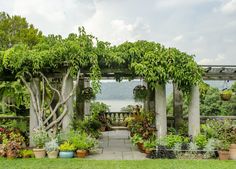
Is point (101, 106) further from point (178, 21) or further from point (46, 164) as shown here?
point (46, 164)

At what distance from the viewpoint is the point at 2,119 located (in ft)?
43.7

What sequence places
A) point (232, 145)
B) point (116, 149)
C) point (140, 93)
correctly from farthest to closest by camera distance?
1. point (140, 93)
2. point (116, 149)
3. point (232, 145)

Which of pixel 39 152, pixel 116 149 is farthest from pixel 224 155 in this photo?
pixel 39 152

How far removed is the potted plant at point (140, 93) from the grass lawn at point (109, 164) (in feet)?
13.7

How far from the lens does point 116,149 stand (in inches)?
420

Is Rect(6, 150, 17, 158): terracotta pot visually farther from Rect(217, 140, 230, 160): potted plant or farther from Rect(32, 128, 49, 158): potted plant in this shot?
Rect(217, 140, 230, 160): potted plant

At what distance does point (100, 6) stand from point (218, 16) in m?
4.03

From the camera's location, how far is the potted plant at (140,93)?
12653mm

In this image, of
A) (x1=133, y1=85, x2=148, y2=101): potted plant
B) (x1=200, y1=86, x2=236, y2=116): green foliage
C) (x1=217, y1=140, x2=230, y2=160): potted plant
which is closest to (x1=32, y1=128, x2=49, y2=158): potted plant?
(x1=133, y1=85, x2=148, y2=101): potted plant

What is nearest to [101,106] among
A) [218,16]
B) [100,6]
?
[100,6]

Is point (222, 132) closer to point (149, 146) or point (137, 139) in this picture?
point (149, 146)

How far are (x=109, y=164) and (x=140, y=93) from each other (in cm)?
461

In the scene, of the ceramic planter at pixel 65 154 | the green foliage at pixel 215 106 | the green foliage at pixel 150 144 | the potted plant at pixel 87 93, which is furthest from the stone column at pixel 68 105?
the green foliage at pixel 215 106

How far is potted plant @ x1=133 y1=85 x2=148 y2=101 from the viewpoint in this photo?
41.5 ft
